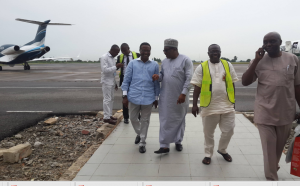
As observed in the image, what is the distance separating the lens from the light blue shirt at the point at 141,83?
3.88m

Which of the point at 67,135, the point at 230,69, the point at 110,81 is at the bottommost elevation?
the point at 67,135

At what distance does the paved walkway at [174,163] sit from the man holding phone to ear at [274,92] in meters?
0.49

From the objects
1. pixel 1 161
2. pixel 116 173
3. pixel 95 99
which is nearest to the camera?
pixel 116 173

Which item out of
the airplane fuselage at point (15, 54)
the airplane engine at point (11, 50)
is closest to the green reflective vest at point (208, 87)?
the airplane engine at point (11, 50)

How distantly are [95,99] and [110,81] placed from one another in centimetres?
446

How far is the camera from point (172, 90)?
12.2 ft

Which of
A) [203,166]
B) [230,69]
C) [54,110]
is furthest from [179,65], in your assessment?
[54,110]

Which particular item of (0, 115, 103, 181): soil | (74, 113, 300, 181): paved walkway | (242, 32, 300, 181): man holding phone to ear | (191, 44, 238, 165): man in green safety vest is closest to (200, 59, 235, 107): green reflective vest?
(191, 44, 238, 165): man in green safety vest

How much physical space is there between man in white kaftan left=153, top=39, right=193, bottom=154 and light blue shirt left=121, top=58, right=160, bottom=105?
6.3 inches

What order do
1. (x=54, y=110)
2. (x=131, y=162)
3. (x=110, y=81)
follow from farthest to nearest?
(x=54, y=110), (x=110, y=81), (x=131, y=162)

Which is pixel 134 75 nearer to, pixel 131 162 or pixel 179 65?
pixel 179 65

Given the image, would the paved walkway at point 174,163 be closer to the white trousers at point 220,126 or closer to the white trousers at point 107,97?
the white trousers at point 220,126

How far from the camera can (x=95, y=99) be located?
944 centimetres

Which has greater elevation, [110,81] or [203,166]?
[110,81]
